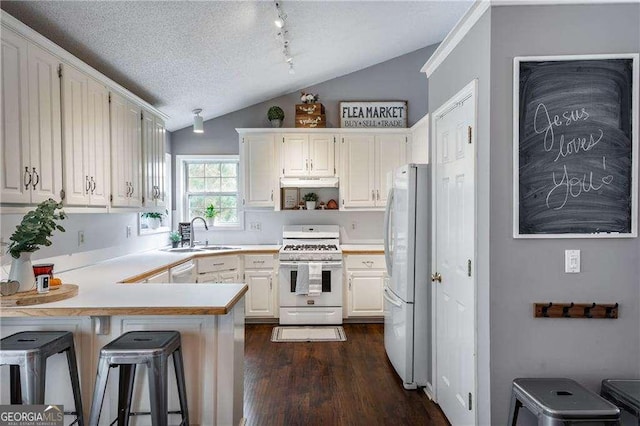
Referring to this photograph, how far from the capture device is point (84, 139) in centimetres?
263

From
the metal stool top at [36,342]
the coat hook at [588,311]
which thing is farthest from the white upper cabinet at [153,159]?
the coat hook at [588,311]

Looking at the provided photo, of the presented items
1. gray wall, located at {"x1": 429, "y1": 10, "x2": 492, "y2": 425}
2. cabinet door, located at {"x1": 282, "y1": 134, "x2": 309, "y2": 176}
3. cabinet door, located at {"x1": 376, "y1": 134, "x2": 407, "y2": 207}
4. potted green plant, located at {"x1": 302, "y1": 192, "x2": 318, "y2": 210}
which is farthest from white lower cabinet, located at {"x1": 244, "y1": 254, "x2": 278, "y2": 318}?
gray wall, located at {"x1": 429, "y1": 10, "x2": 492, "y2": 425}

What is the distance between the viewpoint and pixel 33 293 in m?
2.02

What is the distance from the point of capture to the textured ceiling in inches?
100

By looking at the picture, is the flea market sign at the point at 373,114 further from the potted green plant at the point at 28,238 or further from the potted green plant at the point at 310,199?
the potted green plant at the point at 28,238

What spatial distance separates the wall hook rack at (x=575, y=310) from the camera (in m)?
1.95

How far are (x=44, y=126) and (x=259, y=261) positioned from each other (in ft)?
9.36

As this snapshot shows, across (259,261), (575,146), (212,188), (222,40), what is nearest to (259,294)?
(259,261)

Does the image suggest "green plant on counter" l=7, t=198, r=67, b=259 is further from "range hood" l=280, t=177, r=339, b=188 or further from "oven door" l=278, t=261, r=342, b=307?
"range hood" l=280, t=177, r=339, b=188

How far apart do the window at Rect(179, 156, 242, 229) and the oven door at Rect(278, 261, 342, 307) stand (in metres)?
1.25

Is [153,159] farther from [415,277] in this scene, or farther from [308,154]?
[415,277]

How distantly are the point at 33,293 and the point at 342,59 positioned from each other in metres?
3.86

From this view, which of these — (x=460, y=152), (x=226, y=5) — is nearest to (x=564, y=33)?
(x=460, y=152)

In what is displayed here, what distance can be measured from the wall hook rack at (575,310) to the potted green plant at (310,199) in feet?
11.1
